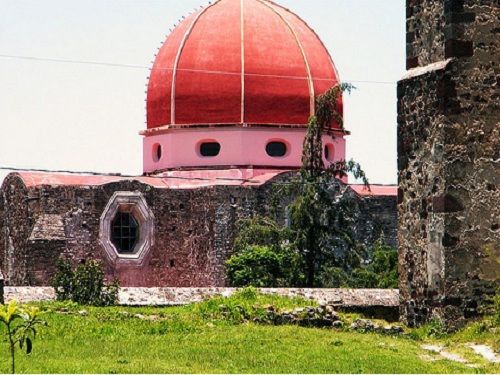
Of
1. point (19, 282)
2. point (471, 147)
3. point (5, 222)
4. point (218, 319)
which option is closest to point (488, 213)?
point (471, 147)

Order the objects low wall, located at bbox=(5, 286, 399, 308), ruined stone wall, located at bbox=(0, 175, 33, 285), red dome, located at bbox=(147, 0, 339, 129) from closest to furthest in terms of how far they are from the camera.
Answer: low wall, located at bbox=(5, 286, 399, 308) → ruined stone wall, located at bbox=(0, 175, 33, 285) → red dome, located at bbox=(147, 0, 339, 129)

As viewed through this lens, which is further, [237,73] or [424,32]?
[237,73]

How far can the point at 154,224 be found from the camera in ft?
108

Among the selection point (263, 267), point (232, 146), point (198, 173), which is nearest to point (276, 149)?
point (232, 146)

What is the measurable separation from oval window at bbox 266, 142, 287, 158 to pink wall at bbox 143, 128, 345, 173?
0.09 m

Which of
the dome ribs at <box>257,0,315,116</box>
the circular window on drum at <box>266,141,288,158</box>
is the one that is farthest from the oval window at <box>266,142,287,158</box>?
the dome ribs at <box>257,0,315,116</box>

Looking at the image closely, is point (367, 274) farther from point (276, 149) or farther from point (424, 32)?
point (424, 32)

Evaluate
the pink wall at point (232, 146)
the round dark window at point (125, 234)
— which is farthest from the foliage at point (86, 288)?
the pink wall at point (232, 146)

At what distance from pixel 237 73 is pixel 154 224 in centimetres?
429

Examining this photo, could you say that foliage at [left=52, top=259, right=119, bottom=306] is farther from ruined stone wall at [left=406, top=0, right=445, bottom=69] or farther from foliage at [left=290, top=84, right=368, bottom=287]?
foliage at [left=290, top=84, right=368, bottom=287]

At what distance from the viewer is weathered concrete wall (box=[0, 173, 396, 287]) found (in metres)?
31.9

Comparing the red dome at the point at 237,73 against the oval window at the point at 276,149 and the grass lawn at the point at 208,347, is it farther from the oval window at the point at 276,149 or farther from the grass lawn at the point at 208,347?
the grass lawn at the point at 208,347

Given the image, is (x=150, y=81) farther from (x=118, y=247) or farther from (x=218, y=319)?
(x=218, y=319)

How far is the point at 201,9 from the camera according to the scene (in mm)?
35438
